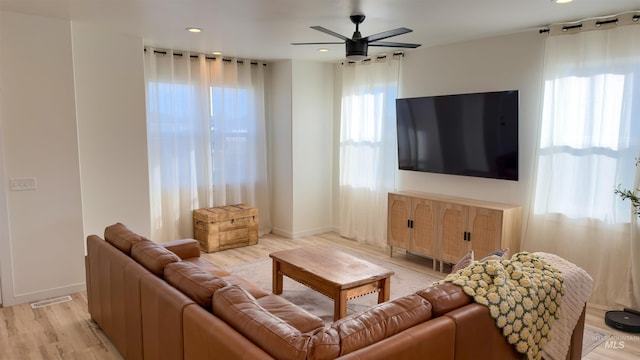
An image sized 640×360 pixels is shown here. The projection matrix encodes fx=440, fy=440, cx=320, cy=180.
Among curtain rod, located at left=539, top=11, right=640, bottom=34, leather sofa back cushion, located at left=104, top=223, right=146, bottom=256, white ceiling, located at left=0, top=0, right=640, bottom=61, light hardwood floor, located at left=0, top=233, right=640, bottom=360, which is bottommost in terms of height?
light hardwood floor, located at left=0, top=233, right=640, bottom=360

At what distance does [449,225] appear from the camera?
489 cm

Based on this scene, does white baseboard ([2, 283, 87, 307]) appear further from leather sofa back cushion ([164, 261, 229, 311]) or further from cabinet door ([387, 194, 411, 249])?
cabinet door ([387, 194, 411, 249])

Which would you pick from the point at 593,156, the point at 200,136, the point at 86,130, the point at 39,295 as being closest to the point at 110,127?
→ the point at 86,130

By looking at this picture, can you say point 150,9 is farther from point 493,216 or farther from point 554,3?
point 493,216

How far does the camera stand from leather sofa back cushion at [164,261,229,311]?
7.24 feet

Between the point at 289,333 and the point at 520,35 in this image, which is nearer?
the point at 289,333

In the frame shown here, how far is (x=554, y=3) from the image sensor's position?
11.3 ft

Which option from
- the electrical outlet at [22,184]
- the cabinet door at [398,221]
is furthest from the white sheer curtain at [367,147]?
the electrical outlet at [22,184]

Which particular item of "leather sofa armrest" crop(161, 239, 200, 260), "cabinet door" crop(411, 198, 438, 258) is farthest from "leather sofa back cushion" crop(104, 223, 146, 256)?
"cabinet door" crop(411, 198, 438, 258)

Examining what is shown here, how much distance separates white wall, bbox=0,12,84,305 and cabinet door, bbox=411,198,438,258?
3.60m

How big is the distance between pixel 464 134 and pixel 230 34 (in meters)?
2.79

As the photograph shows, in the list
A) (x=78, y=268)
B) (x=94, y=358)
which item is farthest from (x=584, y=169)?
(x=78, y=268)

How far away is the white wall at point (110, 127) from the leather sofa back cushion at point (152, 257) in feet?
6.31

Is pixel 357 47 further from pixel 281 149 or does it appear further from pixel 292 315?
pixel 281 149
